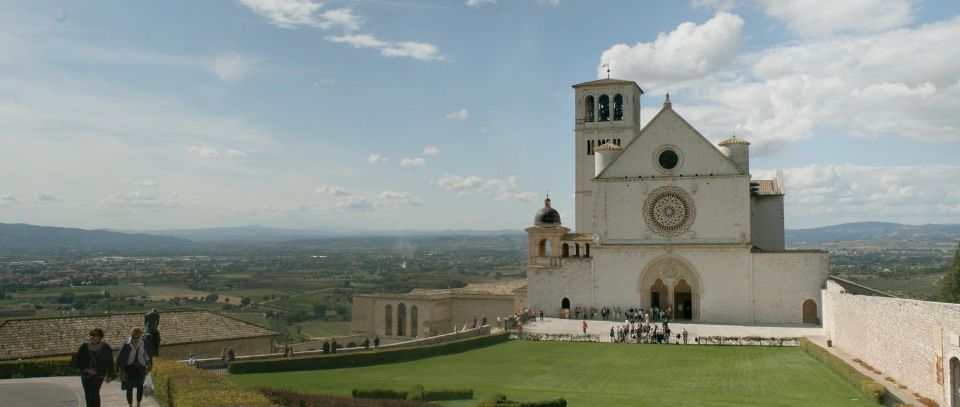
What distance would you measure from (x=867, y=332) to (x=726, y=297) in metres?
17.0

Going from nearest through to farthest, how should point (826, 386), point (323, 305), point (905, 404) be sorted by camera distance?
point (905, 404) → point (826, 386) → point (323, 305)

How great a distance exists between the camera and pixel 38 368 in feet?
71.1

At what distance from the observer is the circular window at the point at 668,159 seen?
145ft

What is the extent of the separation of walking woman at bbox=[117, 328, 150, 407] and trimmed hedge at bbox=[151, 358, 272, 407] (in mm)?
717

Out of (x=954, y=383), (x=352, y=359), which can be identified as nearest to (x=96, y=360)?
(x=352, y=359)

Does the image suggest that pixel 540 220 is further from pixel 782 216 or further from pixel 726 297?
pixel 782 216

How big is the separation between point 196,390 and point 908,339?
18.2m

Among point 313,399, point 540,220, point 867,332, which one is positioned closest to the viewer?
point 313,399

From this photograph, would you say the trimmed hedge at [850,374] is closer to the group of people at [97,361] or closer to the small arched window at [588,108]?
the group of people at [97,361]

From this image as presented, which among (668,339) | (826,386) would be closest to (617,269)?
(668,339)

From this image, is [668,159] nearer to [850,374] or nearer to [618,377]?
[618,377]

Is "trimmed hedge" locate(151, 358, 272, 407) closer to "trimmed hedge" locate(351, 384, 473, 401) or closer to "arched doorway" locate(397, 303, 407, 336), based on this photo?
"trimmed hedge" locate(351, 384, 473, 401)

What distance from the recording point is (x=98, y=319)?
30922 millimetres

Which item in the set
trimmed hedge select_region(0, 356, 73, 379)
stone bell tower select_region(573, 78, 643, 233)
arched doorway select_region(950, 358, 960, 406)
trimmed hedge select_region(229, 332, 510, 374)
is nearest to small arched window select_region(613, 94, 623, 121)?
stone bell tower select_region(573, 78, 643, 233)
